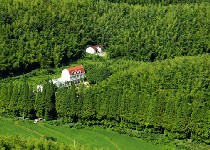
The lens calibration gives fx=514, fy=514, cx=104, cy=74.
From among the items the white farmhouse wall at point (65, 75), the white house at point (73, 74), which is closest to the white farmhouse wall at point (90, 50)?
the white house at point (73, 74)

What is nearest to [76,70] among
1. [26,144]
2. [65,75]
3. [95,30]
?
[65,75]

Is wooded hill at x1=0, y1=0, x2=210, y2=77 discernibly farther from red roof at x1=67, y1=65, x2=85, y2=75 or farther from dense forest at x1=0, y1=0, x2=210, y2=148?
red roof at x1=67, y1=65, x2=85, y2=75

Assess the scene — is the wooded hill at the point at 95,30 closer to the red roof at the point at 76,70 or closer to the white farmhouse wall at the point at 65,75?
the white farmhouse wall at the point at 65,75

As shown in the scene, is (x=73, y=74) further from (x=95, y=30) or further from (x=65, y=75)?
(x=95, y=30)

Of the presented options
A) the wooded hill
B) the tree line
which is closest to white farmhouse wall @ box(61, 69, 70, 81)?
the wooded hill

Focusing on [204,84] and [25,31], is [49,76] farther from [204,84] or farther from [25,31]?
[204,84]

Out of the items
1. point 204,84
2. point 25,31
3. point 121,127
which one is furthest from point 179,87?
point 25,31
